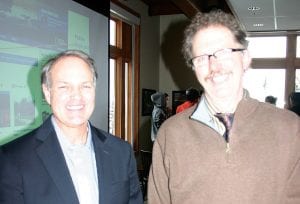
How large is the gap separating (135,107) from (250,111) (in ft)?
18.4

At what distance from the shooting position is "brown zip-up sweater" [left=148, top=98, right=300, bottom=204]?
3.84ft

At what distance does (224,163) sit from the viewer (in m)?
1.21

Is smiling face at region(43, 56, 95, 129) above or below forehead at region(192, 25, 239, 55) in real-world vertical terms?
below

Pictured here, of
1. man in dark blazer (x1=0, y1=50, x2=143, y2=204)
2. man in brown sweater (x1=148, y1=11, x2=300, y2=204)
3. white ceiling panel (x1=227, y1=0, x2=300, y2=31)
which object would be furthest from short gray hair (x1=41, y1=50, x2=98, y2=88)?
white ceiling panel (x1=227, y1=0, x2=300, y2=31)

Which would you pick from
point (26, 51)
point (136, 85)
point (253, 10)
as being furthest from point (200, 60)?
point (136, 85)

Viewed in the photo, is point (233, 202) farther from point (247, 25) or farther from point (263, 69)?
point (263, 69)

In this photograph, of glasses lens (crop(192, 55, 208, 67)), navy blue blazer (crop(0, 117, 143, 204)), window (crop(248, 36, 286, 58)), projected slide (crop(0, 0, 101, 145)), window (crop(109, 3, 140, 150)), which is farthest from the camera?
window (crop(248, 36, 286, 58))

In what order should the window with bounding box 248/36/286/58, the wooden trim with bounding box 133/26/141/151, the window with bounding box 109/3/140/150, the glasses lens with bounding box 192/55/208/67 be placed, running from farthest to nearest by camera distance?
the window with bounding box 248/36/286/58, the wooden trim with bounding box 133/26/141/151, the window with bounding box 109/3/140/150, the glasses lens with bounding box 192/55/208/67

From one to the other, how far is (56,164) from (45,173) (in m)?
0.05

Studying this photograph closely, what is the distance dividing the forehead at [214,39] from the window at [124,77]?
4907 millimetres

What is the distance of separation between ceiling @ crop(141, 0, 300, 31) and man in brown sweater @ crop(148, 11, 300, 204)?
4108mm

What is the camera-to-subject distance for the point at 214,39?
1.25 metres

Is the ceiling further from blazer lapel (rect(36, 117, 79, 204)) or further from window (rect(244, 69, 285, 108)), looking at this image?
blazer lapel (rect(36, 117, 79, 204))

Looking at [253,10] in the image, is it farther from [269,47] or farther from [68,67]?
[68,67]
